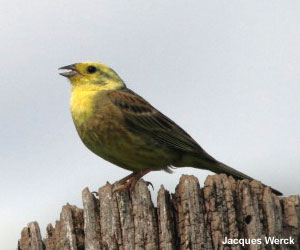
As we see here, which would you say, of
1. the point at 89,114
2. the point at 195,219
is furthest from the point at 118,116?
the point at 195,219

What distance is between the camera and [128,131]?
871 centimetres

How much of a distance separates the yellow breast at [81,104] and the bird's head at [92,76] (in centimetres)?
18

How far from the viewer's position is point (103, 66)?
10078mm

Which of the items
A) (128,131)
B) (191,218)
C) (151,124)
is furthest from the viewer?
(151,124)

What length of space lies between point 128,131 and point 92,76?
1422 mm

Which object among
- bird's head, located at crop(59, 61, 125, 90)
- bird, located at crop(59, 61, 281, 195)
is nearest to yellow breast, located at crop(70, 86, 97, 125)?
bird, located at crop(59, 61, 281, 195)

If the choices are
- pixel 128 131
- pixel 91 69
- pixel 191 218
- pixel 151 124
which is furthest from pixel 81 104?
pixel 191 218

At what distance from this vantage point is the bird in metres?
8.51

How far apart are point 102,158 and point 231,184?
363 cm

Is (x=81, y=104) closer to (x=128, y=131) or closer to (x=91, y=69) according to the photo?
(x=128, y=131)

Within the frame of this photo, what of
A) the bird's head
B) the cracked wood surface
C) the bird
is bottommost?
the cracked wood surface

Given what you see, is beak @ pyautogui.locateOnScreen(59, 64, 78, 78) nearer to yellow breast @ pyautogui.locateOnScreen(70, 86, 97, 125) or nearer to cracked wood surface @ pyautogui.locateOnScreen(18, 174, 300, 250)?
yellow breast @ pyautogui.locateOnScreen(70, 86, 97, 125)

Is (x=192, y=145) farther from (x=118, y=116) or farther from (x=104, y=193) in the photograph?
(x=104, y=193)

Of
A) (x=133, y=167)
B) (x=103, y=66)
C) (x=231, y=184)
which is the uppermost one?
(x=103, y=66)
